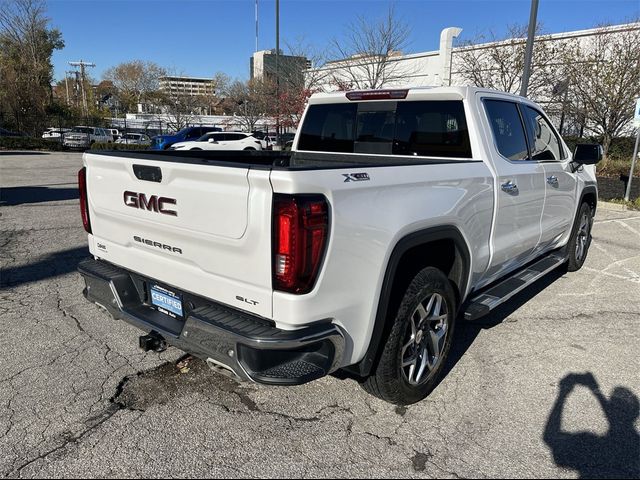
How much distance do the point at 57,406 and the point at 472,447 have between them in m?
2.48

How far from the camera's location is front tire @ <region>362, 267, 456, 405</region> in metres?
2.86

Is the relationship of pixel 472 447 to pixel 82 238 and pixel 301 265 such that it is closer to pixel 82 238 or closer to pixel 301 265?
pixel 301 265

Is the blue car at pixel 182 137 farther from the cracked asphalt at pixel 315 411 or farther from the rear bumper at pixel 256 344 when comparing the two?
the rear bumper at pixel 256 344

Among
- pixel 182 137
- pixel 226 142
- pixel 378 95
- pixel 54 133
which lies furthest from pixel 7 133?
pixel 378 95

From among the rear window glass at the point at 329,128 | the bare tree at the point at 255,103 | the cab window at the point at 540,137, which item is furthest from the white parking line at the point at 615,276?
the bare tree at the point at 255,103

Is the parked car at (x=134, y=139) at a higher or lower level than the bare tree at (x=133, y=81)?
lower

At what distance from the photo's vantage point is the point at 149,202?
285cm

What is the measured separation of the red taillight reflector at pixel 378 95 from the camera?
4.01m

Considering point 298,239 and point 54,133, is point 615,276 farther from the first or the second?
point 54,133

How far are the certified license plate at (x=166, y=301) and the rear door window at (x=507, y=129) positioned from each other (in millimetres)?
2650

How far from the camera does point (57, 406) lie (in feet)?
9.95

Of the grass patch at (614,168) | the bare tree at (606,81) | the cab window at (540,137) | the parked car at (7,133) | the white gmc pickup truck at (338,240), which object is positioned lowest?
the grass patch at (614,168)

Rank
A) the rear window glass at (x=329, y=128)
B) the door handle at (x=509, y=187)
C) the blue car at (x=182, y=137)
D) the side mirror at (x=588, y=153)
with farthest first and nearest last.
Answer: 1. the blue car at (x=182, y=137)
2. the side mirror at (x=588, y=153)
3. the rear window glass at (x=329, y=128)
4. the door handle at (x=509, y=187)

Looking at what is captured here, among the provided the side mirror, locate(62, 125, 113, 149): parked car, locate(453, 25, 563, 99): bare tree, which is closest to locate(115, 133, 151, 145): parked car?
locate(62, 125, 113, 149): parked car
